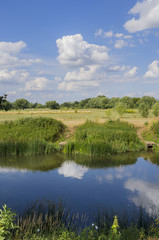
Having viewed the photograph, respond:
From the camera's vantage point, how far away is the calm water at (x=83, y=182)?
9336mm

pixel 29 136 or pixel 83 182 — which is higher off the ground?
pixel 29 136

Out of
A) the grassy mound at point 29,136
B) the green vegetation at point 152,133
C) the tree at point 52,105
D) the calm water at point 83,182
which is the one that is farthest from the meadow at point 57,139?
the tree at point 52,105

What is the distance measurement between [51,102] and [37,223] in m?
102

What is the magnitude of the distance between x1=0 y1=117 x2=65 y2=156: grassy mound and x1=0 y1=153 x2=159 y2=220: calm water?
1.13 m

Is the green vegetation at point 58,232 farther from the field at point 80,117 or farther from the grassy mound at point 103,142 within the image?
the field at point 80,117

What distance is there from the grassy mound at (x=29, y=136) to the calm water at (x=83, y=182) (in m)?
1.13

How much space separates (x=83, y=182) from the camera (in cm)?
1214

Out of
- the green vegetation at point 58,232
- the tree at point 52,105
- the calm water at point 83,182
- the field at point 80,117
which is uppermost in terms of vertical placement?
the tree at point 52,105

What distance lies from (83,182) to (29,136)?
1192 centimetres

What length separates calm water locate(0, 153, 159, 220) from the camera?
30.6ft

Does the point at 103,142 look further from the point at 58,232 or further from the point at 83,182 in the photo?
the point at 58,232

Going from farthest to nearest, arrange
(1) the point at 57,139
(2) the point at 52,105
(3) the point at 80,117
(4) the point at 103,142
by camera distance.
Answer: (2) the point at 52,105 < (3) the point at 80,117 < (1) the point at 57,139 < (4) the point at 103,142

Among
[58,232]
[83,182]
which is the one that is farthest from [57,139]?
[58,232]

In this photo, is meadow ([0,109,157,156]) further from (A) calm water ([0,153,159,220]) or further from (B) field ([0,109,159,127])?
(B) field ([0,109,159,127])
